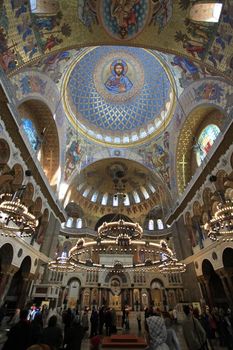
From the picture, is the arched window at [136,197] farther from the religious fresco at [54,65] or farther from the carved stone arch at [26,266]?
the religious fresco at [54,65]

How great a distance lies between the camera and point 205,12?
8391 mm

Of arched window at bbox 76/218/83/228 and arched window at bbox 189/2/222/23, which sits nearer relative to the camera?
arched window at bbox 189/2/222/23

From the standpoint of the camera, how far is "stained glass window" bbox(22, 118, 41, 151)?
14.1 m

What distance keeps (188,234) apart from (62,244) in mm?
13645

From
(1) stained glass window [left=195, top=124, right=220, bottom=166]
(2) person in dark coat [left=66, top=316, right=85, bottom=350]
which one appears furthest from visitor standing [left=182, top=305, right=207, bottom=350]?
(1) stained glass window [left=195, top=124, right=220, bottom=166]

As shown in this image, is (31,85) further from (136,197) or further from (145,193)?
(136,197)

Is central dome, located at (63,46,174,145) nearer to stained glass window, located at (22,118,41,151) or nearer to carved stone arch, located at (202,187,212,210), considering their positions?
stained glass window, located at (22,118,41,151)

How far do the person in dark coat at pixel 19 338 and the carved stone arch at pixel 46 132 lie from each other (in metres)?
13.3

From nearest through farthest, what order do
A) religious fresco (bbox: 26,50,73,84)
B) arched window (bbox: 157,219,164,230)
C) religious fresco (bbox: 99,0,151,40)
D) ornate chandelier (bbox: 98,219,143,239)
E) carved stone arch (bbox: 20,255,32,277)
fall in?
religious fresco (bbox: 99,0,151,40), ornate chandelier (bbox: 98,219,143,239), religious fresco (bbox: 26,50,73,84), carved stone arch (bbox: 20,255,32,277), arched window (bbox: 157,219,164,230)

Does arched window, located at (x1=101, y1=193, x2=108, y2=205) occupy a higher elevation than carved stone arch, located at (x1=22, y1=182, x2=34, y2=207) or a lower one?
higher

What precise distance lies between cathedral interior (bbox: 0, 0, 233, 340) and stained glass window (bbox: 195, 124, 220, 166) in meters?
0.12

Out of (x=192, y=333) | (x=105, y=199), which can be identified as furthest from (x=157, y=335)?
(x=105, y=199)

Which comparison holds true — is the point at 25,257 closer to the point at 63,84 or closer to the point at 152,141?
the point at 63,84

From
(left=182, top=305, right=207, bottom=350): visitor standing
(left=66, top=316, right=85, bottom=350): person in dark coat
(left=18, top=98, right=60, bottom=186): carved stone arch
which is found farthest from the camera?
(left=18, top=98, right=60, bottom=186): carved stone arch
